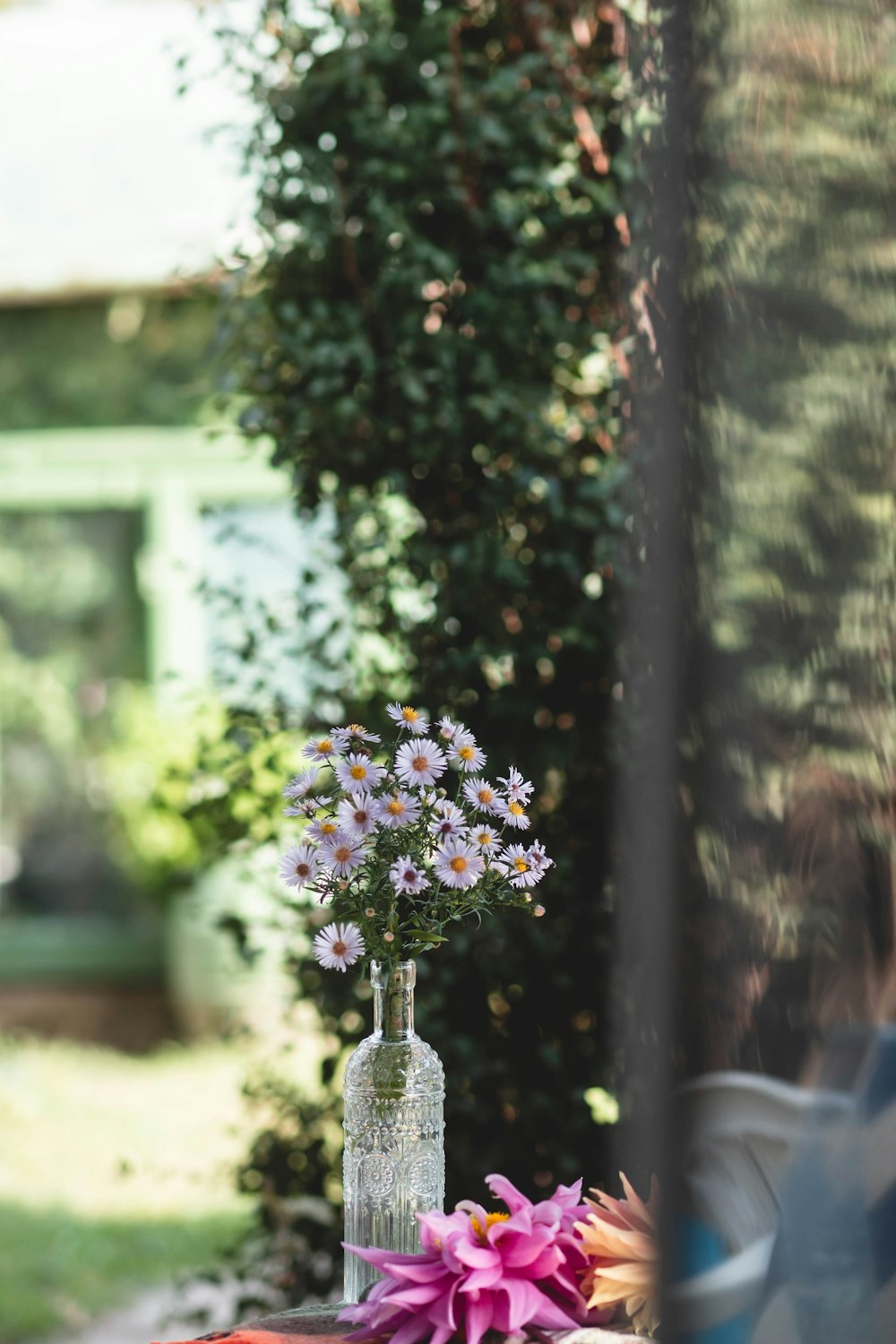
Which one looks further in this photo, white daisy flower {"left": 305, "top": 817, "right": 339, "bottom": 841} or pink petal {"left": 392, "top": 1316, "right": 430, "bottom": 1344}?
white daisy flower {"left": 305, "top": 817, "right": 339, "bottom": 841}

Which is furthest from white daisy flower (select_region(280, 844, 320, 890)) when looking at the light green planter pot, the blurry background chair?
the light green planter pot

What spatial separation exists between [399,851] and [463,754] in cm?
11

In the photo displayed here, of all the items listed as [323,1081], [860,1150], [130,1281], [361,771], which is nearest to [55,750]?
[130,1281]

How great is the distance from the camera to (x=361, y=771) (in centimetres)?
132

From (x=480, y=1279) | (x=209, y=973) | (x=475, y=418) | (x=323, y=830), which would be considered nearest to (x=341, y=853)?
(x=323, y=830)

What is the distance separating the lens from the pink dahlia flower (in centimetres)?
117

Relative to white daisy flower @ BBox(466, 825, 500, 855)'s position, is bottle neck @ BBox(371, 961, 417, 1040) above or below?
below

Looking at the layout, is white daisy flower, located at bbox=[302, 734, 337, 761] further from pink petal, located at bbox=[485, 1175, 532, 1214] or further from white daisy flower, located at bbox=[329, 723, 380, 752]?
pink petal, located at bbox=[485, 1175, 532, 1214]

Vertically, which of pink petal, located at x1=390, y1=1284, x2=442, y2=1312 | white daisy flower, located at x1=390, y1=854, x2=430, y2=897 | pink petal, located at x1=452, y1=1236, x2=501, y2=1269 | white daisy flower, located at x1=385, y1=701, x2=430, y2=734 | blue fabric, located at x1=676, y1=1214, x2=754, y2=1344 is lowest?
pink petal, located at x1=390, y1=1284, x2=442, y2=1312

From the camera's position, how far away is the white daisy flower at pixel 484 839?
4.32 ft

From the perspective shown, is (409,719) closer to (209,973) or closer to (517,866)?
(517,866)

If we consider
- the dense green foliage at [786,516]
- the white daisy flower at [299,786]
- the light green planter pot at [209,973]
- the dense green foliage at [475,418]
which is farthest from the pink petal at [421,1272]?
the light green planter pot at [209,973]

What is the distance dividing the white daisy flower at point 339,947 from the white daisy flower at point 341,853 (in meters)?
0.05

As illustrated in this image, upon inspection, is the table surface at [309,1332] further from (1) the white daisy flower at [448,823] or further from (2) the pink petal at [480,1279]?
(1) the white daisy flower at [448,823]
